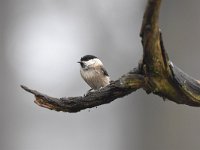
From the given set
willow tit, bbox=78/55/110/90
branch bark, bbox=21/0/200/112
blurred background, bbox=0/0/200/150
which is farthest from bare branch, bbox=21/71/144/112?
blurred background, bbox=0/0/200/150

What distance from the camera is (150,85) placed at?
8.17 ft

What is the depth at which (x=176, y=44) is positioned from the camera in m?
5.26

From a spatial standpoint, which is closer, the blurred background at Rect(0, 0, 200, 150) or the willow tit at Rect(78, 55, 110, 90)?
the willow tit at Rect(78, 55, 110, 90)

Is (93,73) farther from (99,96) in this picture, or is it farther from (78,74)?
(78,74)

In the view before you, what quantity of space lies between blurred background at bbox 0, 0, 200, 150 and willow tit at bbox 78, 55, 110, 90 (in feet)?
3.34

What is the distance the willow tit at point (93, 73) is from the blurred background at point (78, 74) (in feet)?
3.34

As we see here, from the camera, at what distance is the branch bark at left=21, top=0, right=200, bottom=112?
92.0 inches

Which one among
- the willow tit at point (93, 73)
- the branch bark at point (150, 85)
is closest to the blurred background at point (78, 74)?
the willow tit at point (93, 73)

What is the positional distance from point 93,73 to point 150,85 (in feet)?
5.31

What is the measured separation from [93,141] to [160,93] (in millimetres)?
6693

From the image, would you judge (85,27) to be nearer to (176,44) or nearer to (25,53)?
(25,53)

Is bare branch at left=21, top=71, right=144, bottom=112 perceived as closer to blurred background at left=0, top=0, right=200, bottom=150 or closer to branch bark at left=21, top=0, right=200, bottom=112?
branch bark at left=21, top=0, right=200, bottom=112

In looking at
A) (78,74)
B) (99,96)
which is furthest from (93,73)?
(78,74)

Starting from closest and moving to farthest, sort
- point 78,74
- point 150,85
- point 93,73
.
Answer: point 150,85 → point 93,73 → point 78,74
